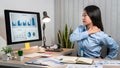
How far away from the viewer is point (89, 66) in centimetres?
183

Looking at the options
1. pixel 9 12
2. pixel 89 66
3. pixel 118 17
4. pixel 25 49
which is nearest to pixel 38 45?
pixel 25 49

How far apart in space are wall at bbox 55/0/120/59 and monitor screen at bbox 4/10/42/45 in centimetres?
128

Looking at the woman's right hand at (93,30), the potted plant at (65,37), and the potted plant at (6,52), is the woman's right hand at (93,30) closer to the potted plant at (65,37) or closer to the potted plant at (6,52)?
the potted plant at (6,52)

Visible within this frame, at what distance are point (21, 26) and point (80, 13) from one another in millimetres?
1656

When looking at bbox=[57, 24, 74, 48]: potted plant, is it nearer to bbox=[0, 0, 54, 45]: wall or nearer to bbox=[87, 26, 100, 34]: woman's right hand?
bbox=[0, 0, 54, 45]: wall

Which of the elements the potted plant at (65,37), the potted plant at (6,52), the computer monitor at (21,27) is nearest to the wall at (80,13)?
the potted plant at (65,37)

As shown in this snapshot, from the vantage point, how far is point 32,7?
10.9 ft

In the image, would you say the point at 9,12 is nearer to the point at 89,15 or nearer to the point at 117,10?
the point at 89,15

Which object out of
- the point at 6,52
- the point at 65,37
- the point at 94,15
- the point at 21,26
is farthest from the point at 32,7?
the point at 6,52

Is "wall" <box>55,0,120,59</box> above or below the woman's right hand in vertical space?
above

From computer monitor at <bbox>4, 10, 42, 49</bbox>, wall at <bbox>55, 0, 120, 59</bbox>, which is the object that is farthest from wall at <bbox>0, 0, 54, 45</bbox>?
computer monitor at <bbox>4, 10, 42, 49</bbox>

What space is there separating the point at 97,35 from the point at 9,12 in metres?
1.09

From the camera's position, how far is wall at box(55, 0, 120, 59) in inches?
140

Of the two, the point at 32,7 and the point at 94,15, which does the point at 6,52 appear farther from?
the point at 32,7
